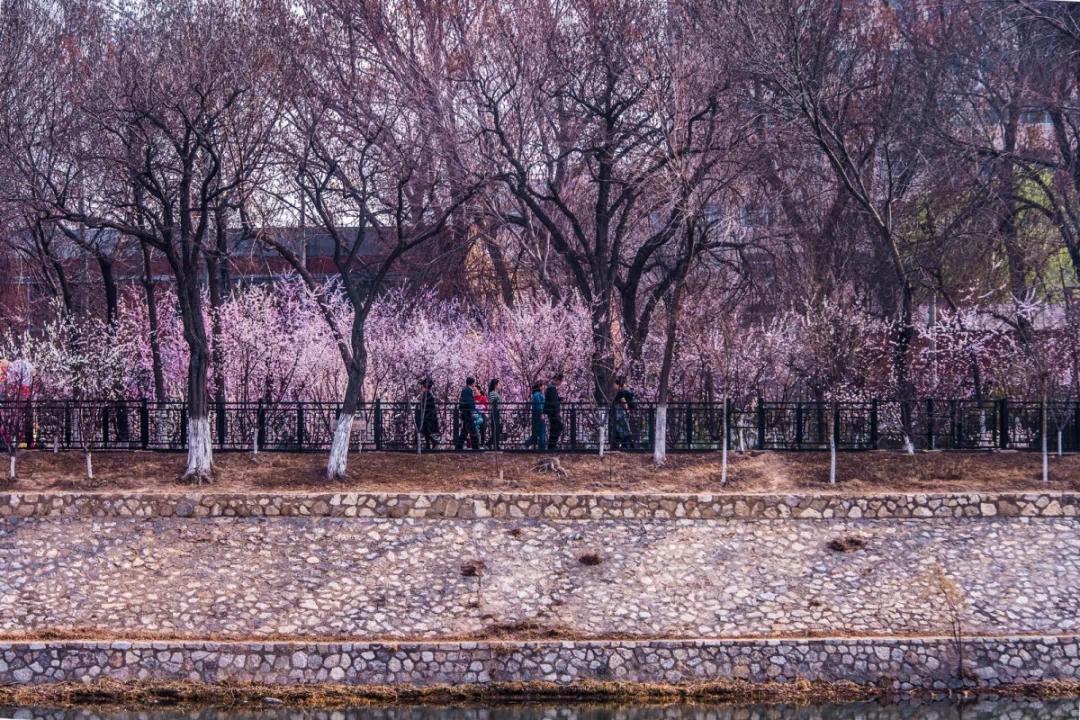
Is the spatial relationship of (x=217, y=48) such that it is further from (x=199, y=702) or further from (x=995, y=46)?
(x=995, y=46)

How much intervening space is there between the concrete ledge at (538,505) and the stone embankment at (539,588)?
0.10 feet

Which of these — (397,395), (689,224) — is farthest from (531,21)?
(397,395)

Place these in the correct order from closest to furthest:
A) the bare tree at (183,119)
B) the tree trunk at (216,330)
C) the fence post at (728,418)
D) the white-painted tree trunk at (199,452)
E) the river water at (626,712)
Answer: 1. the river water at (626,712)
2. the white-painted tree trunk at (199,452)
3. the bare tree at (183,119)
4. the fence post at (728,418)
5. the tree trunk at (216,330)

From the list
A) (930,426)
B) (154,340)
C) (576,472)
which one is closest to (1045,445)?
(930,426)

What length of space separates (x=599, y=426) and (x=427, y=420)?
2800 millimetres

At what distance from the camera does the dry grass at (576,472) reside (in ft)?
58.6

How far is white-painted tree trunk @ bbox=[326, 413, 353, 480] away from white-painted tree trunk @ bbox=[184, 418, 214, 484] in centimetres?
170

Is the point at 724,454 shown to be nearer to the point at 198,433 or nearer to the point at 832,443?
the point at 832,443

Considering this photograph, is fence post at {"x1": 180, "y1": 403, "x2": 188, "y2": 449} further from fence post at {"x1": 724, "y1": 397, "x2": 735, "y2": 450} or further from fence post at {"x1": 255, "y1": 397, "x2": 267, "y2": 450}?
fence post at {"x1": 724, "y1": 397, "x2": 735, "y2": 450}

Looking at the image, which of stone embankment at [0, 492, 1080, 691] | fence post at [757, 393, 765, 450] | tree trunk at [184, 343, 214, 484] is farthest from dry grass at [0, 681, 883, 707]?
fence post at [757, 393, 765, 450]

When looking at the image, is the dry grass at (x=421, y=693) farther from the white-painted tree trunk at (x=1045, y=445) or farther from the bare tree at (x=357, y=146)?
the white-painted tree trunk at (x=1045, y=445)

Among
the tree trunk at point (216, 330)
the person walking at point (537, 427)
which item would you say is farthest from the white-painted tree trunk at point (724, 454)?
the tree trunk at point (216, 330)

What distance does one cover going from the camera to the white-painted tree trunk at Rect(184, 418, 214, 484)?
18.0m

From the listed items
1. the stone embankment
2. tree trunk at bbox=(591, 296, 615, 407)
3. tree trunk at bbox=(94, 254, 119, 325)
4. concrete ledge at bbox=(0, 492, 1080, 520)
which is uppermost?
tree trunk at bbox=(94, 254, 119, 325)
